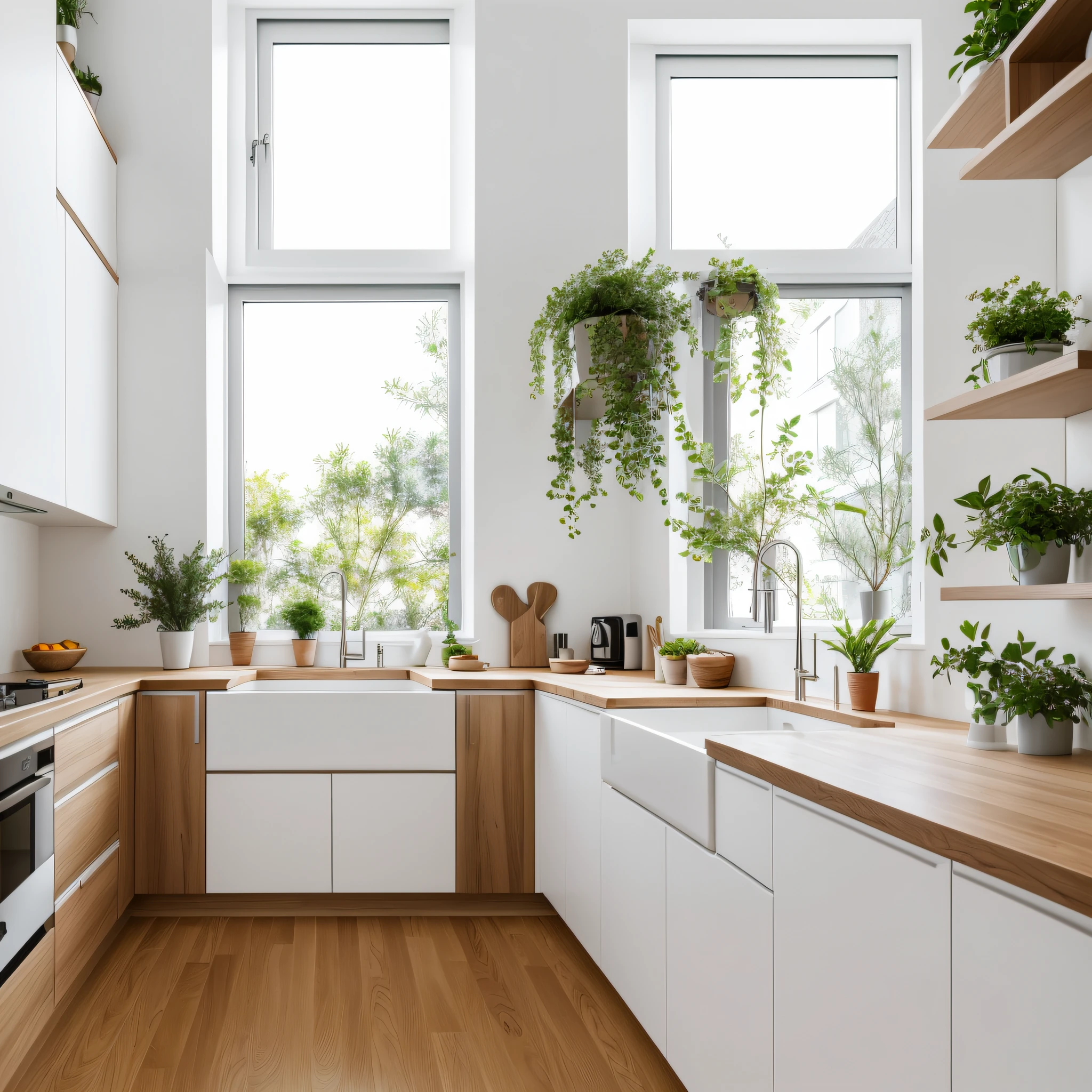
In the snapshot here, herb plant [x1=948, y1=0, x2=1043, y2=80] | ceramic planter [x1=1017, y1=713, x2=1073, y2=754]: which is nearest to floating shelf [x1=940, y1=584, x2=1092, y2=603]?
ceramic planter [x1=1017, y1=713, x2=1073, y2=754]

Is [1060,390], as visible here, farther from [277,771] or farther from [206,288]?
Result: [206,288]

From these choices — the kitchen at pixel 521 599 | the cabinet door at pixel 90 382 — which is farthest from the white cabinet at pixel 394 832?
the cabinet door at pixel 90 382

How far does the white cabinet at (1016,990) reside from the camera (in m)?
0.82

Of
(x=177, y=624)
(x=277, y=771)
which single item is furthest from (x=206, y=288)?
(x=277, y=771)

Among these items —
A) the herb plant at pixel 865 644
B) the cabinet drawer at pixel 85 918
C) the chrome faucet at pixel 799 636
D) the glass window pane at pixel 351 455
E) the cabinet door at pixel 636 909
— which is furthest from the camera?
the glass window pane at pixel 351 455

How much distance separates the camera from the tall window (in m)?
3.18

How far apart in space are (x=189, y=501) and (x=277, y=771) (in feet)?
4.07

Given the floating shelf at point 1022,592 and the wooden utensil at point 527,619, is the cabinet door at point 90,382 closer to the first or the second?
the wooden utensil at point 527,619

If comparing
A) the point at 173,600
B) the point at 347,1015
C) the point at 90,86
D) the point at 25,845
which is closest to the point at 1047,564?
the point at 347,1015

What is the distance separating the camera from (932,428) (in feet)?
7.56

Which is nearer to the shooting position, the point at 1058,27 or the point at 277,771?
the point at 1058,27

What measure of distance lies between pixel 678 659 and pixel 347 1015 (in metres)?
1.45

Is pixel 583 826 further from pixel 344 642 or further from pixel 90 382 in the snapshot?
pixel 90 382

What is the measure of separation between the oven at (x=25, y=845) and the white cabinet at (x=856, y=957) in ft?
5.11
